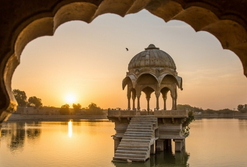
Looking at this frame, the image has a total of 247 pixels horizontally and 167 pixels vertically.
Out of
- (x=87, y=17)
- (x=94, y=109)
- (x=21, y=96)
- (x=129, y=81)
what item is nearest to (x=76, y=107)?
(x=94, y=109)

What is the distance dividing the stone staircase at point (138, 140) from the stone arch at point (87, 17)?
35.8ft

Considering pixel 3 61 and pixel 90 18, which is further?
pixel 90 18

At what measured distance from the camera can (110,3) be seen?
333 centimetres

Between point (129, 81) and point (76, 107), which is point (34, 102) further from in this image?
point (129, 81)

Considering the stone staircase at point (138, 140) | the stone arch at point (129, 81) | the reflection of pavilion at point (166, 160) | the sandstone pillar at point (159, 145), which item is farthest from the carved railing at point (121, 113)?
the reflection of pavilion at point (166, 160)

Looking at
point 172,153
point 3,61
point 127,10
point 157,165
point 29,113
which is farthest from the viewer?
point 29,113

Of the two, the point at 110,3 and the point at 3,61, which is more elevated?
the point at 110,3

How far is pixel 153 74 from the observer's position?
61.0ft

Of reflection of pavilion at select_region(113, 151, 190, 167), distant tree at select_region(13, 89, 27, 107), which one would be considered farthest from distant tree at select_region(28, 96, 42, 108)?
reflection of pavilion at select_region(113, 151, 190, 167)

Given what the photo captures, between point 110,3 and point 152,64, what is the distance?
15757 millimetres

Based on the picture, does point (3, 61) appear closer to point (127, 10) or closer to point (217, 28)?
point (127, 10)

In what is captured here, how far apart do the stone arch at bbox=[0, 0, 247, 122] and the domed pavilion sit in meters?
14.8

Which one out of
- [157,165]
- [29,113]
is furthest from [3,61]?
[29,113]

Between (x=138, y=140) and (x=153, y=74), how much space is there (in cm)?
536
